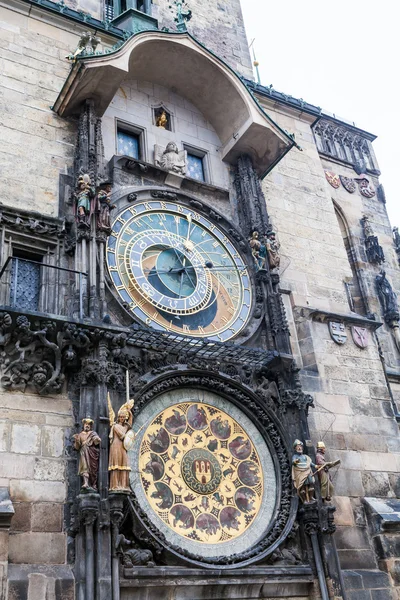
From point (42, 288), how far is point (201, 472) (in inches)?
136

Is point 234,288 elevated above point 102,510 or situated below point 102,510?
above

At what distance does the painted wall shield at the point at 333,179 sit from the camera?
660 inches

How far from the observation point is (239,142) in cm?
1293

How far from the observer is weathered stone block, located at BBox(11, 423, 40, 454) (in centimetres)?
831

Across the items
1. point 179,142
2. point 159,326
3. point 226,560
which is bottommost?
point 226,560

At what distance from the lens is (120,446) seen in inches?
327

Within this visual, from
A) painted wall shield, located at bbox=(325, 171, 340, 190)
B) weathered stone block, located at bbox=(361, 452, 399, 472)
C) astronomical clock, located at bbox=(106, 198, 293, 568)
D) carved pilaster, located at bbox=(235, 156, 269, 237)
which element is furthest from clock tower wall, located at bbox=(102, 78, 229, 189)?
weathered stone block, located at bbox=(361, 452, 399, 472)

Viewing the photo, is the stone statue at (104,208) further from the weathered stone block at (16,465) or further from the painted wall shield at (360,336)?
the painted wall shield at (360,336)

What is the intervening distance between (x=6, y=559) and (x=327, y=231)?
916 cm

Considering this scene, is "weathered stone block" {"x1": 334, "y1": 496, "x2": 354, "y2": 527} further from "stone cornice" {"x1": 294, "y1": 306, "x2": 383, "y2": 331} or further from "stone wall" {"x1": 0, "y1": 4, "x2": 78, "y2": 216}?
"stone wall" {"x1": 0, "y1": 4, "x2": 78, "y2": 216}

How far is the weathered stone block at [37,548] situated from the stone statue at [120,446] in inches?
35.1

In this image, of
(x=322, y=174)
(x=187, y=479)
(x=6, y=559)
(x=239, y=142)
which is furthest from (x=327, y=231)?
(x=6, y=559)

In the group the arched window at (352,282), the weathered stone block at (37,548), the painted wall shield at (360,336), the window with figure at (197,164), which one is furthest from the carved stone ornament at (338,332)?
the weathered stone block at (37,548)

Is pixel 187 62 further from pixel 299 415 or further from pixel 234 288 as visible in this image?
pixel 299 415
